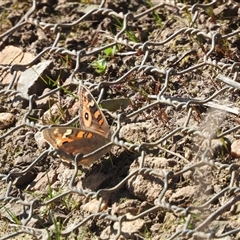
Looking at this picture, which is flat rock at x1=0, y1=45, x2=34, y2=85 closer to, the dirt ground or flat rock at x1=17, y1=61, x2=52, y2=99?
the dirt ground

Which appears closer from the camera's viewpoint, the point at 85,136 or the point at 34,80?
the point at 85,136

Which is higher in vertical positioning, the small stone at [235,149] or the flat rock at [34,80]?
the flat rock at [34,80]

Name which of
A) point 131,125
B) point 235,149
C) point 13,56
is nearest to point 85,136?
point 131,125

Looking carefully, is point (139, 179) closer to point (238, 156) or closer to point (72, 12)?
point (238, 156)

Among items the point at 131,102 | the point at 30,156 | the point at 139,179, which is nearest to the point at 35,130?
the point at 30,156

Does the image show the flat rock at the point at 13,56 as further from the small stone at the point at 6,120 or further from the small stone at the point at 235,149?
the small stone at the point at 235,149

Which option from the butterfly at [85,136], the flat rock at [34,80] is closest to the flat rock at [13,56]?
the flat rock at [34,80]

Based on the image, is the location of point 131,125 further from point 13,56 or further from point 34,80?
point 13,56
